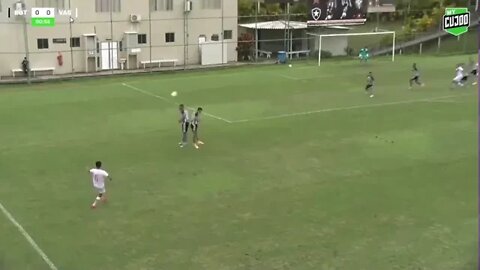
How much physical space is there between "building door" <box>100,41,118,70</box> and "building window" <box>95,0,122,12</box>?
2161 millimetres

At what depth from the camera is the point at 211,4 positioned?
46.4 m

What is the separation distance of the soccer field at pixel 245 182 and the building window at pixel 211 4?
14132mm

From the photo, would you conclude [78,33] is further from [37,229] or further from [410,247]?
[410,247]

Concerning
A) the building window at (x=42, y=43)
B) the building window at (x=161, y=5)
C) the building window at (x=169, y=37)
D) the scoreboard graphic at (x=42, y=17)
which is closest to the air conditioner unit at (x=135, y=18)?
the building window at (x=161, y=5)

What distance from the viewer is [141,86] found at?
3703 cm

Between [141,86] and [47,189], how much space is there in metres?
19.4

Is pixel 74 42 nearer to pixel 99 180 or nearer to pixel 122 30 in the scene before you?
pixel 122 30

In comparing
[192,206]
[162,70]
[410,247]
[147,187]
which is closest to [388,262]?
[410,247]

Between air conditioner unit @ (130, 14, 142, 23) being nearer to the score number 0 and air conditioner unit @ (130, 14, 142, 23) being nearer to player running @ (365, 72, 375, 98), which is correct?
the score number 0

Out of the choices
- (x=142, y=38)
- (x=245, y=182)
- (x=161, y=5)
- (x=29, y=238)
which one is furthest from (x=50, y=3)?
(x=29, y=238)

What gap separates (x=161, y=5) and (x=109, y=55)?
5.04 metres

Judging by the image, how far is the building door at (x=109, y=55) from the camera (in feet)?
141

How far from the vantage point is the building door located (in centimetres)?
4310

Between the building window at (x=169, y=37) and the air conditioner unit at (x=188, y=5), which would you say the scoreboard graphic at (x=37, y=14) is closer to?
the building window at (x=169, y=37)
